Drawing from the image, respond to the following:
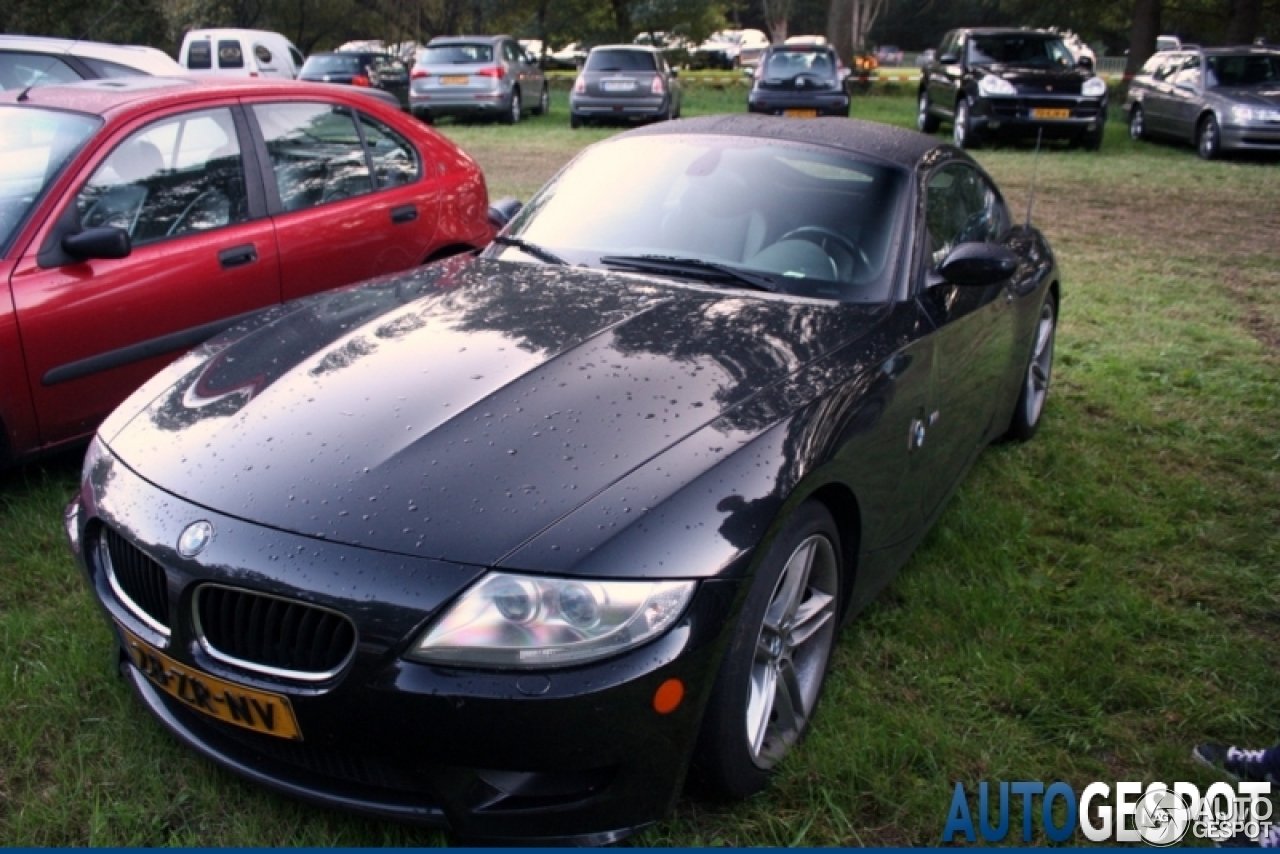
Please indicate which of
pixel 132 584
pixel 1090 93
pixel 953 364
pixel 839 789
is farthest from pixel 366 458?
pixel 1090 93

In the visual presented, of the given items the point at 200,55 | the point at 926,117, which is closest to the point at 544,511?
the point at 926,117

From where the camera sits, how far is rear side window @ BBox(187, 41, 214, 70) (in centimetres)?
2056

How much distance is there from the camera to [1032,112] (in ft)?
49.5

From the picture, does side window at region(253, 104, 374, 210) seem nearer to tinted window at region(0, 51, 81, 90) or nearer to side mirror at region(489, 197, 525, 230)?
side mirror at region(489, 197, 525, 230)

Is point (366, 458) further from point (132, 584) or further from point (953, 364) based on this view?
point (953, 364)

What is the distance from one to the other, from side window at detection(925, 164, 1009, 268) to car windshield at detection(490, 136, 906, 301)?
0.62 feet

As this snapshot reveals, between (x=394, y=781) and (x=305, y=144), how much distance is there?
3.48 m

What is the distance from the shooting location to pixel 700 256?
134 inches

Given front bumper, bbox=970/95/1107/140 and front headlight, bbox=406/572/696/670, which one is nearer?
front headlight, bbox=406/572/696/670

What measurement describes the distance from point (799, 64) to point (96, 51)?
39.8 ft

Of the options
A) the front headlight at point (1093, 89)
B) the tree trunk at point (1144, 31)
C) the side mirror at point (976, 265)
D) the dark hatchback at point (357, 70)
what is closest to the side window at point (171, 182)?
the side mirror at point (976, 265)

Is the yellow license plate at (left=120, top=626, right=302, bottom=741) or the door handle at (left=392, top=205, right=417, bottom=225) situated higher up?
the door handle at (left=392, top=205, right=417, bottom=225)

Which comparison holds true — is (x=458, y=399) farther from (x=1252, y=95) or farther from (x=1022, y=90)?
(x=1252, y=95)

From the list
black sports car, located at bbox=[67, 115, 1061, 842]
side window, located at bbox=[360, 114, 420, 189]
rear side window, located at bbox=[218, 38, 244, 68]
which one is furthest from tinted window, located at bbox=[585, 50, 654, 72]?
black sports car, located at bbox=[67, 115, 1061, 842]
